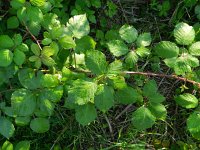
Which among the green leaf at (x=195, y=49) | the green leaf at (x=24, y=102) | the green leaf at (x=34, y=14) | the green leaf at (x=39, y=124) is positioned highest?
the green leaf at (x=34, y=14)

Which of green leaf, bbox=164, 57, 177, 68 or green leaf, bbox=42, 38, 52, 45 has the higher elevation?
green leaf, bbox=42, 38, 52, 45

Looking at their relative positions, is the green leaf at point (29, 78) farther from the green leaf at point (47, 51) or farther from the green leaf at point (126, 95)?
the green leaf at point (126, 95)

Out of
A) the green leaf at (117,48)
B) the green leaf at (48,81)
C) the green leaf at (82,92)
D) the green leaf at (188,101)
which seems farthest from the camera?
the green leaf at (188,101)

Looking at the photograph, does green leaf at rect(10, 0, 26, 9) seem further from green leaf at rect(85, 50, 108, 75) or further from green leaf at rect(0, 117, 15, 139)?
green leaf at rect(0, 117, 15, 139)

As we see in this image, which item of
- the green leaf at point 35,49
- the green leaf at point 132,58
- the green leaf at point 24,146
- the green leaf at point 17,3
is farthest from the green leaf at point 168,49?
the green leaf at point 24,146

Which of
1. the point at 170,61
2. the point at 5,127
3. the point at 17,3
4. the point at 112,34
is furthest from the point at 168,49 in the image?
the point at 5,127

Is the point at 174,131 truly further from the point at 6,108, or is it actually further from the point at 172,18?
the point at 6,108

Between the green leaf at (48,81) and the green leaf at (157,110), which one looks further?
the green leaf at (157,110)

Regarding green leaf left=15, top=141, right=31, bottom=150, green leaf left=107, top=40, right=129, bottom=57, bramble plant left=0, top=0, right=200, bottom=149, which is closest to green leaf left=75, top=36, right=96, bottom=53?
bramble plant left=0, top=0, right=200, bottom=149

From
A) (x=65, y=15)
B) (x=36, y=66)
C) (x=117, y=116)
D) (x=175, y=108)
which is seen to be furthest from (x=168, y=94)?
(x=36, y=66)
